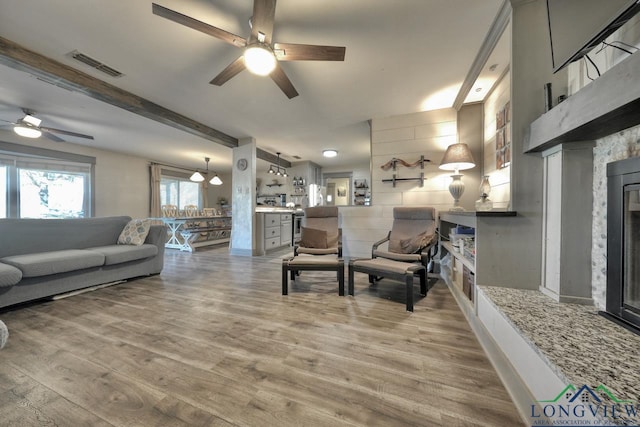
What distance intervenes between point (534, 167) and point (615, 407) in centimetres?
148

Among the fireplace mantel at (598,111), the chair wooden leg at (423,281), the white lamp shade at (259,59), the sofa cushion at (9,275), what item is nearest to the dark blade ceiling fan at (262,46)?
the white lamp shade at (259,59)

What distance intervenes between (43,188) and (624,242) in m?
8.51

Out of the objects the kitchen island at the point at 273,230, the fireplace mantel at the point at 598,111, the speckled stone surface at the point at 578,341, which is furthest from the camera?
the kitchen island at the point at 273,230

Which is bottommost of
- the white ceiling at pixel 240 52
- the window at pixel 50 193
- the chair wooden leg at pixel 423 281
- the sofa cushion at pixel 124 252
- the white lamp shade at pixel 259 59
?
the chair wooden leg at pixel 423 281

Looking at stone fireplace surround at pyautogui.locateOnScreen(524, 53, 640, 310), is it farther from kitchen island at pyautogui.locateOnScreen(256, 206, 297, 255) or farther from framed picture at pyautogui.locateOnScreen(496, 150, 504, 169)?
kitchen island at pyautogui.locateOnScreen(256, 206, 297, 255)

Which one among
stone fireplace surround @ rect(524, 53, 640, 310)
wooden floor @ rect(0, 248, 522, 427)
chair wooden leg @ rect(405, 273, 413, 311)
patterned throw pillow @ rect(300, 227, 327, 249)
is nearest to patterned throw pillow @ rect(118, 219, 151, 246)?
wooden floor @ rect(0, 248, 522, 427)

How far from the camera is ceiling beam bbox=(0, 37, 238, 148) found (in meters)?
2.21

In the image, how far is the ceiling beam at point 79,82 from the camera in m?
2.21

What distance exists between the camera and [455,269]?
2580mm

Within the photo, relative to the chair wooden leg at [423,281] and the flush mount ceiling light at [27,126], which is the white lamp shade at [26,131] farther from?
the chair wooden leg at [423,281]

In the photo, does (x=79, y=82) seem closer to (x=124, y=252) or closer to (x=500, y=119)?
(x=124, y=252)

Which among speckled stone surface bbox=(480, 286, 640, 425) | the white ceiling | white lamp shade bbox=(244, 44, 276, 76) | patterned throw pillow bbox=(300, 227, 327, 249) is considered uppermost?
the white ceiling

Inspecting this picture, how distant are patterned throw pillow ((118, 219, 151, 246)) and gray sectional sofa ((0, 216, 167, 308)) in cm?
8

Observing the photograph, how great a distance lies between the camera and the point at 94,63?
8.15 ft
